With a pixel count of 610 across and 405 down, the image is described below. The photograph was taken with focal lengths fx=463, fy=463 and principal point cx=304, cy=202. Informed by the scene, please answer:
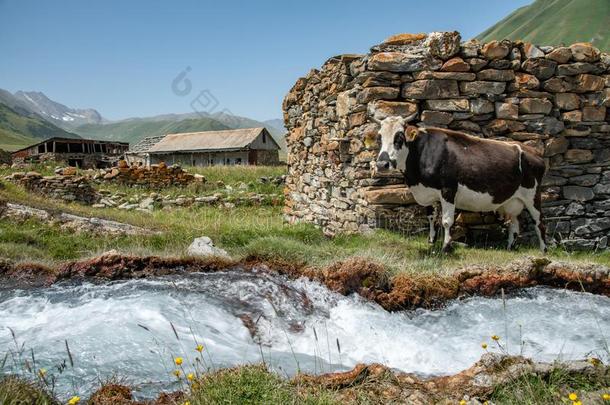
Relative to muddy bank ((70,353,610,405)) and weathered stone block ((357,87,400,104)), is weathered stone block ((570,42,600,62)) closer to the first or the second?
weathered stone block ((357,87,400,104))

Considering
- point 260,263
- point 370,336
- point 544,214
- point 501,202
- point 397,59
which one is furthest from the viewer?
point 544,214

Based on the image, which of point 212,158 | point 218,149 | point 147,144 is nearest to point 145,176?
point 218,149

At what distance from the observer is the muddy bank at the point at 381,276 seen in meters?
6.08

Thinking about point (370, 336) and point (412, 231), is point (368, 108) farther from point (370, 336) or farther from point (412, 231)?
point (370, 336)

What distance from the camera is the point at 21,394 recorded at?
2.98 m

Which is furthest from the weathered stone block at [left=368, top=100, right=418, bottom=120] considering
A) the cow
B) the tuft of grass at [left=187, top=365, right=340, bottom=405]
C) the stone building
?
the stone building

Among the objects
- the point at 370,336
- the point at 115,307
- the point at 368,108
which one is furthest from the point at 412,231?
the point at 115,307

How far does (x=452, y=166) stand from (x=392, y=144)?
40.6 inches

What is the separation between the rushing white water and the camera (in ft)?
13.8

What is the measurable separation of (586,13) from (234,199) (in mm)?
136068

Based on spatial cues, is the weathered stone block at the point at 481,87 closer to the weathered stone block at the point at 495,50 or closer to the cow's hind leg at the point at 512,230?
the weathered stone block at the point at 495,50

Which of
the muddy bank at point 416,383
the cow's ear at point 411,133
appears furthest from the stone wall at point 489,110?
the muddy bank at point 416,383

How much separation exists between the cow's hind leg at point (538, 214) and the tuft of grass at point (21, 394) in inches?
292

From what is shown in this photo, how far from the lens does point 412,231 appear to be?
331 inches
